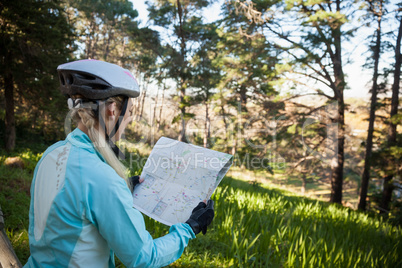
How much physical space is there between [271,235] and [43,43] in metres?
8.41

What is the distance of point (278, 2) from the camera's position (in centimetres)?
952

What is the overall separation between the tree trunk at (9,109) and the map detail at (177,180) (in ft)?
27.3

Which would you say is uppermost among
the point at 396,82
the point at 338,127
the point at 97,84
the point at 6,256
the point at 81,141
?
the point at 396,82

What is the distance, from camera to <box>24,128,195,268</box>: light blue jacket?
82cm

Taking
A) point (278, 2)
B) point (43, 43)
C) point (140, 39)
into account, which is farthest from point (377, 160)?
point (140, 39)

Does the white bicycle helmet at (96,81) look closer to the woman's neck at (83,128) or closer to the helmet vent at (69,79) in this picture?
the helmet vent at (69,79)

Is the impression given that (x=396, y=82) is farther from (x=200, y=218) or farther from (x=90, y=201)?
(x=90, y=201)

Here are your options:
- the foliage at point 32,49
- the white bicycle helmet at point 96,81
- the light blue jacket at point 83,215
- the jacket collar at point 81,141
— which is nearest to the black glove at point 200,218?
the light blue jacket at point 83,215

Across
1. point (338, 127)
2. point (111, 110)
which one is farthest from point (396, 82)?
point (111, 110)

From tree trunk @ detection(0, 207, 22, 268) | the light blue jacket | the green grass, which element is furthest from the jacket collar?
the green grass

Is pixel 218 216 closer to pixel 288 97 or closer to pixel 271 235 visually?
pixel 271 235

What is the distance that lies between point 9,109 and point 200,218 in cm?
894

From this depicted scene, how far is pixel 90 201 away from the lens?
2.73 ft

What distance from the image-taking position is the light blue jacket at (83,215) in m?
0.82
